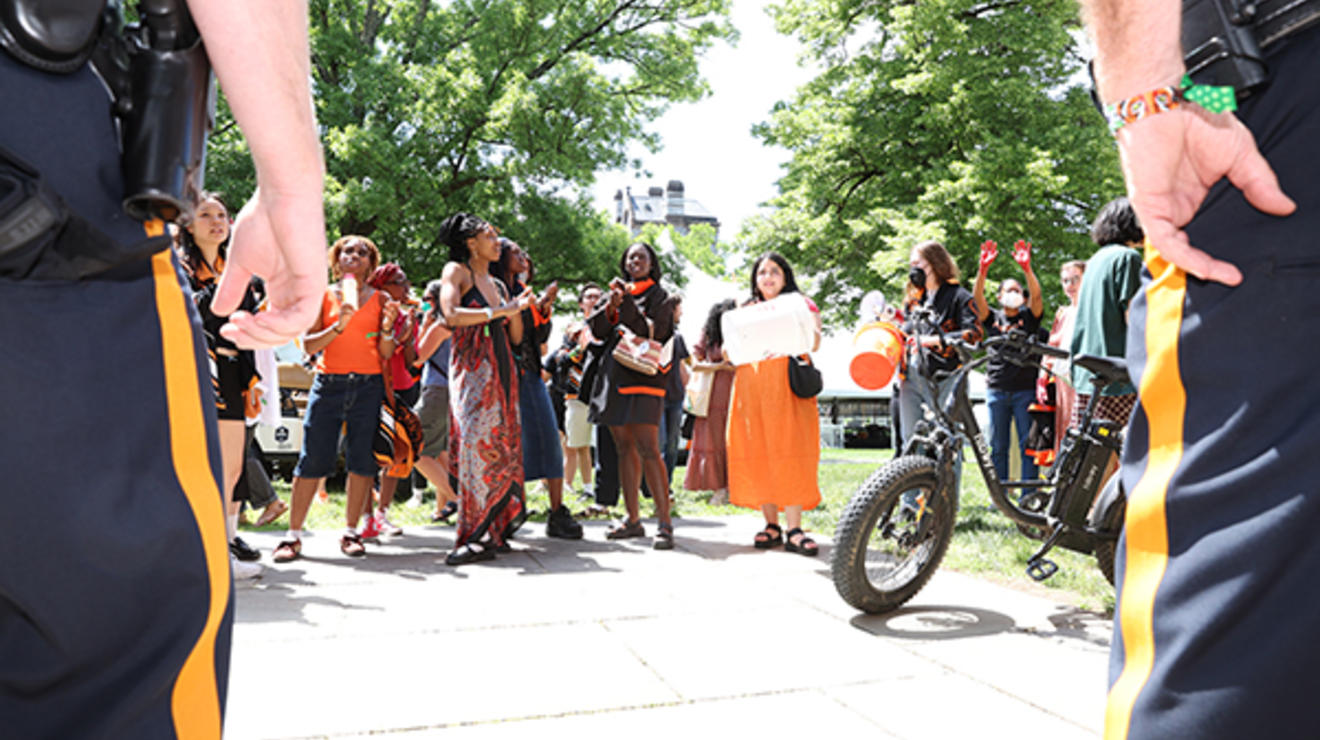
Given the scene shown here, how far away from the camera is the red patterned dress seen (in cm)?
547

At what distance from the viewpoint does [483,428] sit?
5.48m

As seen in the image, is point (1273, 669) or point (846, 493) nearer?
point (1273, 669)

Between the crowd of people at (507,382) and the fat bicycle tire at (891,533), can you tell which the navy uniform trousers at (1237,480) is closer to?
the fat bicycle tire at (891,533)

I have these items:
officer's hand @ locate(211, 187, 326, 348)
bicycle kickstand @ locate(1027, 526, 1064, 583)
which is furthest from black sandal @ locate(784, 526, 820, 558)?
officer's hand @ locate(211, 187, 326, 348)

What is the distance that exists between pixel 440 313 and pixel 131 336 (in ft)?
16.2

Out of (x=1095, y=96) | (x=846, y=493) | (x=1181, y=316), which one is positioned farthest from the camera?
(x=846, y=493)

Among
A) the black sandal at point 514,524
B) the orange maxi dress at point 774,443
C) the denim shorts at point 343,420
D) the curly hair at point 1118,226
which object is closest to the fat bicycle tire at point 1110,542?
A: the curly hair at point 1118,226

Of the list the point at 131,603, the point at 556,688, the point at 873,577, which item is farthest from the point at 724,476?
the point at 131,603

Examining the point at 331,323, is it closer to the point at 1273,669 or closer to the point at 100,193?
the point at 100,193

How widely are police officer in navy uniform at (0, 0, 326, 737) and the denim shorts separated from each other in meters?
4.97

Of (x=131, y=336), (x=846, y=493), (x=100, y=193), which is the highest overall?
(x=100, y=193)

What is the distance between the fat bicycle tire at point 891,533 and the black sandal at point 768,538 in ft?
5.69

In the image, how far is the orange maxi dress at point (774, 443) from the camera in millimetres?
5801

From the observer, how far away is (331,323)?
5.54m
